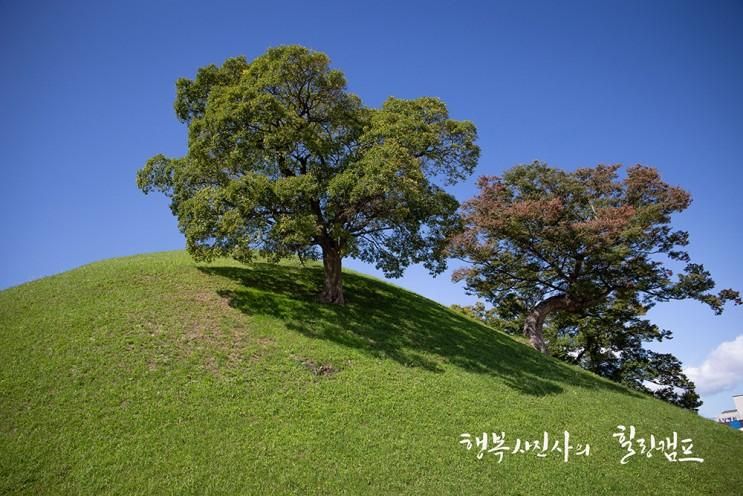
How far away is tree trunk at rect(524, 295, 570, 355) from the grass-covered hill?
736 centimetres

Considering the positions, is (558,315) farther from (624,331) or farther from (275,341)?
(275,341)

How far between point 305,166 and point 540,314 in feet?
60.2

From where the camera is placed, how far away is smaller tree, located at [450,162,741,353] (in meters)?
25.7

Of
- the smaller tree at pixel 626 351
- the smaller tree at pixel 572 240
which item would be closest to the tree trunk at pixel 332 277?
the smaller tree at pixel 572 240

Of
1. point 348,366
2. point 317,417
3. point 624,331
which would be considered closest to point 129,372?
point 317,417

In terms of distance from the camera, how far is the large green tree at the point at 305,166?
19031 mm

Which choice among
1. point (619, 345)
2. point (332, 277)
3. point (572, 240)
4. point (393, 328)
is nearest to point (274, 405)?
point (393, 328)

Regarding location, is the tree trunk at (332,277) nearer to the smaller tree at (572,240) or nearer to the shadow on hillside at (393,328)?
the shadow on hillside at (393,328)

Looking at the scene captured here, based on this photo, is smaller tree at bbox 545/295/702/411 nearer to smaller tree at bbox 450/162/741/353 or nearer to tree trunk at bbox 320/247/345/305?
smaller tree at bbox 450/162/741/353

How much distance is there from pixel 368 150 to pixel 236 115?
6000 mm

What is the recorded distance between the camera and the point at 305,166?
72.2 feet

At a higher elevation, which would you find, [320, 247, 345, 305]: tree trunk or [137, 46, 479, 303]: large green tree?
[137, 46, 479, 303]: large green tree

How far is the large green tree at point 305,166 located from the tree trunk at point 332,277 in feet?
0.16

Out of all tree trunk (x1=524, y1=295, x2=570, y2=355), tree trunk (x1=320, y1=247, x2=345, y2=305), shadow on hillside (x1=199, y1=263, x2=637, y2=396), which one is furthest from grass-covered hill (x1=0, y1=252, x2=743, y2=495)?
tree trunk (x1=524, y1=295, x2=570, y2=355)
